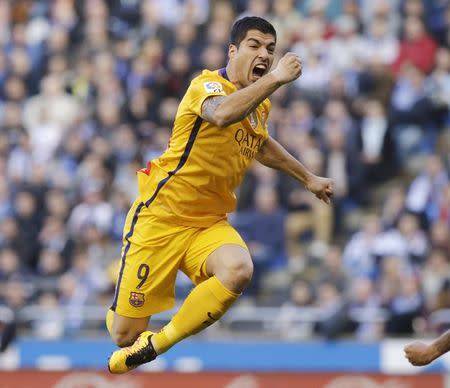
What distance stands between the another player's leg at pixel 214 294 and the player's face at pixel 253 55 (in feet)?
3.98

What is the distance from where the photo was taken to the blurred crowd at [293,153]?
15.3 meters

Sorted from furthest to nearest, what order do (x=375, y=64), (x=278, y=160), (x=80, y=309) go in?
(x=375, y=64) < (x=80, y=309) < (x=278, y=160)

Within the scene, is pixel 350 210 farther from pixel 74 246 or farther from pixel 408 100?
pixel 74 246

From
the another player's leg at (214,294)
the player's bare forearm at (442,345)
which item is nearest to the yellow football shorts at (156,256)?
the another player's leg at (214,294)

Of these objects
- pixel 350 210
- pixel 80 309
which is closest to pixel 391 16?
pixel 350 210

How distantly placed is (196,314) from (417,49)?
8.30m

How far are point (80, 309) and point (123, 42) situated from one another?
462 cm

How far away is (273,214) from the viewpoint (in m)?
15.8

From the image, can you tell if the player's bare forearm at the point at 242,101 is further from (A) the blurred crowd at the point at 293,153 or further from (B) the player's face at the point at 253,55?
(A) the blurred crowd at the point at 293,153

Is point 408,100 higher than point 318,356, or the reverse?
point 408,100

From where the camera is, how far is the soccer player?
31.1ft

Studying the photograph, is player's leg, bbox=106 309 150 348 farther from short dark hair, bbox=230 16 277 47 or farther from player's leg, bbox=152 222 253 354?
short dark hair, bbox=230 16 277 47

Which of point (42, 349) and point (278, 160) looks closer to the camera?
point (278, 160)

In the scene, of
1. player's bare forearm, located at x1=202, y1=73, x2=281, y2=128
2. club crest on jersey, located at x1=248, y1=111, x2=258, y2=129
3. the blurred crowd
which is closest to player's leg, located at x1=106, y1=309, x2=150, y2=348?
club crest on jersey, located at x1=248, y1=111, x2=258, y2=129
